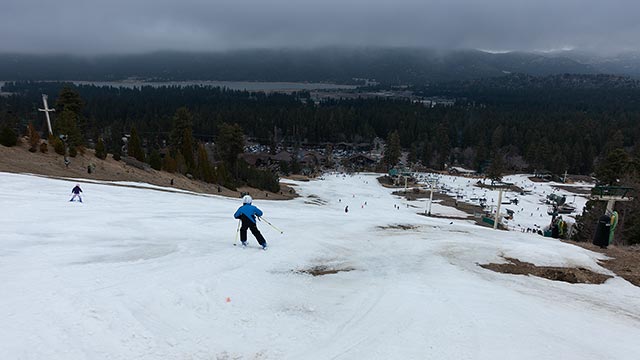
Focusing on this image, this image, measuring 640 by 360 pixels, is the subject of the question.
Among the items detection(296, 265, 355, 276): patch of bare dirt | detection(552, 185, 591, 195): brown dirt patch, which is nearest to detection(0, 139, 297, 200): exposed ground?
detection(296, 265, 355, 276): patch of bare dirt

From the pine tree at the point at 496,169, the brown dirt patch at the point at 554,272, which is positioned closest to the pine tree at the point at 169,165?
the brown dirt patch at the point at 554,272

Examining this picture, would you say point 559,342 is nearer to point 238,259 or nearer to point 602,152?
point 238,259

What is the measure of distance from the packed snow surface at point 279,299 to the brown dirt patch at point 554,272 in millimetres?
341

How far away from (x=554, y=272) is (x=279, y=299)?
716 cm

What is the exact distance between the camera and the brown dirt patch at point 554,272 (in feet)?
31.3

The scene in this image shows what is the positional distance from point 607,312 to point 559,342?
7.86 ft

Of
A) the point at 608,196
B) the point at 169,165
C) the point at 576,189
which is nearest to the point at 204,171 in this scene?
the point at 169,165

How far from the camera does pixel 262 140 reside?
163125mm

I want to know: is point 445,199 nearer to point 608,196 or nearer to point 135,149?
point 135,149

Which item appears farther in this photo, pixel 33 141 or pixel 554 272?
pixel 33 141

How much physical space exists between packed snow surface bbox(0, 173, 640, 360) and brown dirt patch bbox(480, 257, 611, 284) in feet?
1.12

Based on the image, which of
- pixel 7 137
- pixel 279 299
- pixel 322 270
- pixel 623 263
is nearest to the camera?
pixel 279 299

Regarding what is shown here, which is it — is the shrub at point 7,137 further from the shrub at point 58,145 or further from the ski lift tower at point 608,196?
the ski lift tower at point 608,196

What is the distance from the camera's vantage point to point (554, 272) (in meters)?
9.84
